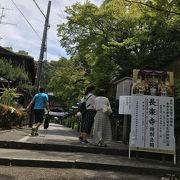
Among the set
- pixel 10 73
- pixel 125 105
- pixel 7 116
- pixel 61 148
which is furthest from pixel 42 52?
pixel 61 148

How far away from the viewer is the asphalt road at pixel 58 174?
6.29 meters

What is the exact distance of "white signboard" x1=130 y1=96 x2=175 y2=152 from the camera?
8500mm

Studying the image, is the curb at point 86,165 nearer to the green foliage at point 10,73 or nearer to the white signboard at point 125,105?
the white signboard at point 125,105

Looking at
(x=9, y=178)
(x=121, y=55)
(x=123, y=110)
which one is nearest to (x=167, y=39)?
(x=121, y=55)

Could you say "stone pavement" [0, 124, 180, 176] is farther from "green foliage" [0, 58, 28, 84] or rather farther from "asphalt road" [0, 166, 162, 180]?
"green foliage" [0, 58, 28, 84]

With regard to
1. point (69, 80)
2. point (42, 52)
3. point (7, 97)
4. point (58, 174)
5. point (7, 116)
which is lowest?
point (58, 174)

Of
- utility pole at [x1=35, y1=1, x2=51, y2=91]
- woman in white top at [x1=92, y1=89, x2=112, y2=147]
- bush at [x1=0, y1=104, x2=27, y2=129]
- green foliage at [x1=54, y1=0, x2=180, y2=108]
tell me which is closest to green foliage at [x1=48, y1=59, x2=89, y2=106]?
green foliage at [x1=54, y1=0, x2=180, y2=108]

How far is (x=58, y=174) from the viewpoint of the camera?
662 centimetres

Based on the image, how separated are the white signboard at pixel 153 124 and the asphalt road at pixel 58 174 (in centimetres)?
156

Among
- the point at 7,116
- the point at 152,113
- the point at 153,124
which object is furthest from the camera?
the point at 7,116

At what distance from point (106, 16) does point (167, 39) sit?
481 centimetres

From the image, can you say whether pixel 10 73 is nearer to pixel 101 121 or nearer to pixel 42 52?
pixel 42 52

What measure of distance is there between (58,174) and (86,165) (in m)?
0.89

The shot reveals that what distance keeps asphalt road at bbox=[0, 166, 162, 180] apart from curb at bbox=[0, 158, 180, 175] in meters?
0.19
